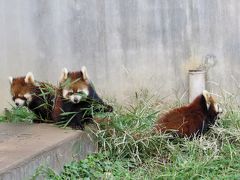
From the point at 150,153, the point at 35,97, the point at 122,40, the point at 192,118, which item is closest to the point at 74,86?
the point at 35,97

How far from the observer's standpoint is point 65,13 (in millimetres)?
7746

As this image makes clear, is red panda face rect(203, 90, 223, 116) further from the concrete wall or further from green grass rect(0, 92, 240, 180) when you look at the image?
the concrete wall

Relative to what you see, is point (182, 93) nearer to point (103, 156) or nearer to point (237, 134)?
point (237, 134)

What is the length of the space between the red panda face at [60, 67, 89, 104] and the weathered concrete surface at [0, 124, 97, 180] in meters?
0.33

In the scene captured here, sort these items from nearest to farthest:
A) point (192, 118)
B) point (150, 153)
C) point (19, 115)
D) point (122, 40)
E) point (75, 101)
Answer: point (150, 153), point (75, 101), point (192, 118), point (19, 115), point (122, 40)

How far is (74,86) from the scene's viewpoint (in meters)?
5.47

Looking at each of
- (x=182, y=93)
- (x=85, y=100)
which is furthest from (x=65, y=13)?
(x=85, y=100)

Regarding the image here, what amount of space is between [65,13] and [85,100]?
250cm

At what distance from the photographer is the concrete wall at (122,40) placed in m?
7.56

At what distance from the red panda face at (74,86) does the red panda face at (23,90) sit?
0.45 meters

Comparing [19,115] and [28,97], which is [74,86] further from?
[19,115]

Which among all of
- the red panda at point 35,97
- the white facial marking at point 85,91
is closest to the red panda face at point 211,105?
the white facial marking at point 85,91

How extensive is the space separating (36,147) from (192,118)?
183cm

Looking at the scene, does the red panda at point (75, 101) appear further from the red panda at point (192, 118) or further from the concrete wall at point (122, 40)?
the concrete wall at point (122, 40)
